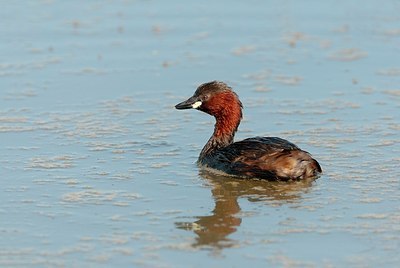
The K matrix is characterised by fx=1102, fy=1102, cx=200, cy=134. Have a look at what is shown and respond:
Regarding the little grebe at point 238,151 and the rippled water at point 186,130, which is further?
the little grebe at point 238,151

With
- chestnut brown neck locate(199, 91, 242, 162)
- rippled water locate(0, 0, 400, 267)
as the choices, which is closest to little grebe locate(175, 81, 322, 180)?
chestnut brown neck locate(199, 91, 242, 162)

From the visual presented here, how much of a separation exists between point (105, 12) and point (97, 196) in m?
7.60

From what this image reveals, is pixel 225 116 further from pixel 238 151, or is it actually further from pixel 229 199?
pixel 229 199

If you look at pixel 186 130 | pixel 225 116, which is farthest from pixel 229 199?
pixel 186 130

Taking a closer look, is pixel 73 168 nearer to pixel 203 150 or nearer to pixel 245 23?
pixel 203 150

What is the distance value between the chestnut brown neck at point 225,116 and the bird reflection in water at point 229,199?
71cm

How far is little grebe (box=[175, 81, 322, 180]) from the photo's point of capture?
10.4m

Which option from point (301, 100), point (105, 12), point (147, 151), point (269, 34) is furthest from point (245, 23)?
point (147, 151)

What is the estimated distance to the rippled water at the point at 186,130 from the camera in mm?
8492

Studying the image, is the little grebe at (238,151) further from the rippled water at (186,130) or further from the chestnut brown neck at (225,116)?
the rippled water at (186,130)

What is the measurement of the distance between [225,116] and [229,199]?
1.83 meters

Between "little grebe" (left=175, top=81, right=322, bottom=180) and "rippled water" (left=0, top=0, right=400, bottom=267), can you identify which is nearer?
"rippled water" (left=0, top=0, right=400, bottom=267)

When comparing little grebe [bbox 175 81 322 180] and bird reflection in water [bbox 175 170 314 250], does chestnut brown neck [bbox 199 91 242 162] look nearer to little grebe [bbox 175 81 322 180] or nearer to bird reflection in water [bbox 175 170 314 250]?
little grebe [bbox 175 81 322 180]

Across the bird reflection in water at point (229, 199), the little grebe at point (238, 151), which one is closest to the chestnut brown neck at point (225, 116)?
the little grebe at point (238, 151)
